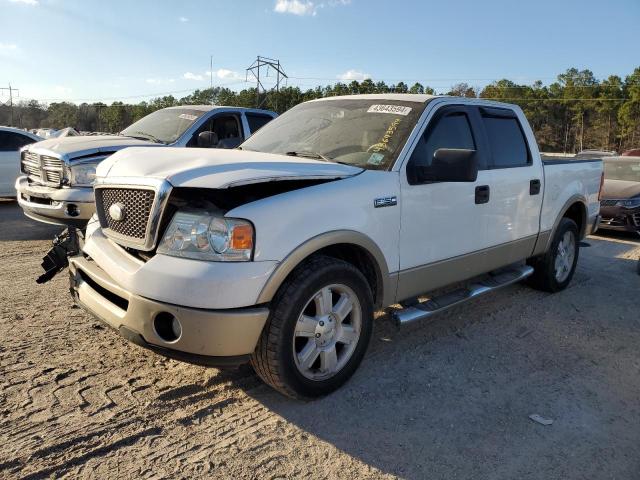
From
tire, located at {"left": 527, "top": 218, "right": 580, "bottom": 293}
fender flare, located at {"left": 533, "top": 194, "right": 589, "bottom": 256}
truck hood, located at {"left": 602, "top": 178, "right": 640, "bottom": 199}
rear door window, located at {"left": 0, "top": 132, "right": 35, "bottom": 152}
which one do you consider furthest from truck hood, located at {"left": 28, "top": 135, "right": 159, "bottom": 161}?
truck hood, located at {"left": 602, "top": 178, "right": 640, "bottom": 199}

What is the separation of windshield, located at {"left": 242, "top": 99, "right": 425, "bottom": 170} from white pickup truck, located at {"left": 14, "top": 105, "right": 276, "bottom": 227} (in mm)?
1187

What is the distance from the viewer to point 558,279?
5.84 m

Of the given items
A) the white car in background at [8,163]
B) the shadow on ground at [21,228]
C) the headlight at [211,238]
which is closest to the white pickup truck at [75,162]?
the shadow on ground at [21,228]

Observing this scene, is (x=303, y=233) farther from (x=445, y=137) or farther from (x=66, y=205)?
(x=66, y=205)

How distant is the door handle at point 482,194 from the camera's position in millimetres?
4262

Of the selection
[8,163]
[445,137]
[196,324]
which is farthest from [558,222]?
[8,163]

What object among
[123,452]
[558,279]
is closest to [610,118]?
[558,279]

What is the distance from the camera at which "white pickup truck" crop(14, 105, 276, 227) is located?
20.2 ft

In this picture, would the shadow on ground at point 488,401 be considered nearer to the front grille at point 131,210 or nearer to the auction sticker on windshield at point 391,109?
the front grille at point 131,210

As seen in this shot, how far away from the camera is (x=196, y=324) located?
8.89 feet

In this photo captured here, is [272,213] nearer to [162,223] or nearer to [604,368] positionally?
[162,223]

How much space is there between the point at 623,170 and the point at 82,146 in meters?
10.5

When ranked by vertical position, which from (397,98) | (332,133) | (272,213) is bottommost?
(272,213)

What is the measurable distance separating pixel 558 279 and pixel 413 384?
3094 mm
